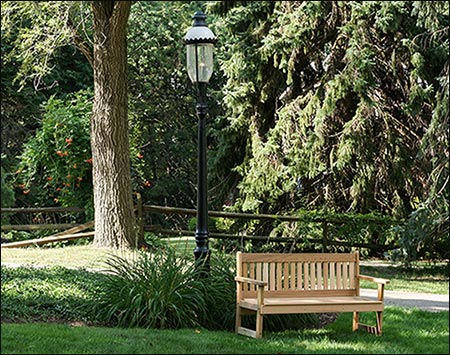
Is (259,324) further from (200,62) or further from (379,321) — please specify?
(200,62)

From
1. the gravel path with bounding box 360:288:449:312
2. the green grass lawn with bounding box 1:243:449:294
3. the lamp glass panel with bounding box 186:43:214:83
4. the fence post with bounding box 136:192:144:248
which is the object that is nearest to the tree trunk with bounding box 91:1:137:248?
the green grass lawn with bounding box 1:243:449:294

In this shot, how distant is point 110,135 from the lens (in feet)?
50.7

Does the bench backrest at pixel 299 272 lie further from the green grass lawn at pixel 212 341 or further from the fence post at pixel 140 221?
the fence post at pixel 140 221

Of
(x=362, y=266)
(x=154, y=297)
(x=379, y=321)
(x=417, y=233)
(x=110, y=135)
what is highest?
(x=110, y=135)

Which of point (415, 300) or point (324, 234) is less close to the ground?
point (324, 234)

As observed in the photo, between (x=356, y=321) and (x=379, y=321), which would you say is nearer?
(x=379, y=321)

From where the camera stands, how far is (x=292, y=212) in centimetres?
1631

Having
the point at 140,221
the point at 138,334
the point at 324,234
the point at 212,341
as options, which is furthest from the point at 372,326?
the point at 140,221

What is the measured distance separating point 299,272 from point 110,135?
7.39 m

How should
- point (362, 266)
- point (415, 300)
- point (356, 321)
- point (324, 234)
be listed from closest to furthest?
point (356, 321) < point (415, 300) < point (324, 234) < point (362, 266)

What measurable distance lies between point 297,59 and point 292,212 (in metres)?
2.88

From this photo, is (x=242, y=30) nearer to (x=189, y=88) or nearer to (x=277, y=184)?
(x=277, y=184)

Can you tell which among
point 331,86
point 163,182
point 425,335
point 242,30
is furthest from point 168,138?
point 425,335

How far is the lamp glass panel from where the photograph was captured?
9828 millimetres
